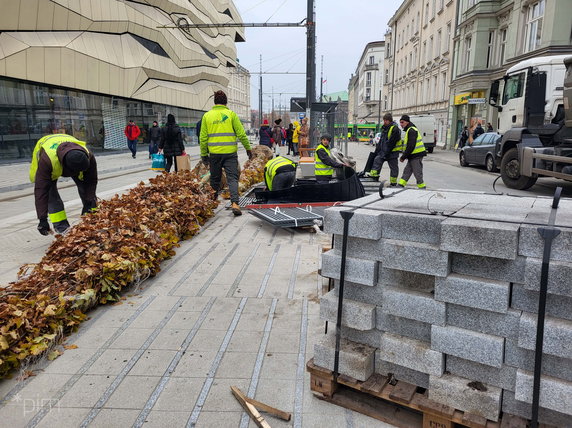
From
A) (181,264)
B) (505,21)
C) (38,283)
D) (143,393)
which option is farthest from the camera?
(505,21)

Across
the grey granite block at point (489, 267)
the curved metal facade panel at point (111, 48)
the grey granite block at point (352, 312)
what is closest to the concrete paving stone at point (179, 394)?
the grey granite block at point (352, 312)

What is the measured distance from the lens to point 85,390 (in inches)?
110

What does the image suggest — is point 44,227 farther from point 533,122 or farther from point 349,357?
point 533,122

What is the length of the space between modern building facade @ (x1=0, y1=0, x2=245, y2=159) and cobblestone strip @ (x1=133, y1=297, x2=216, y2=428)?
10.6 meters

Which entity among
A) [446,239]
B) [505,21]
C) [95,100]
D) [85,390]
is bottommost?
[85,390]

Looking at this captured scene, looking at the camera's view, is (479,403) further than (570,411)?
Yes

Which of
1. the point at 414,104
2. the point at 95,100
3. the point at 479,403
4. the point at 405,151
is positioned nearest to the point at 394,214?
the point at 479,403

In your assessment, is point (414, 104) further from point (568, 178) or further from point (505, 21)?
point (568, 178)

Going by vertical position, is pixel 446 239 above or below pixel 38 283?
above

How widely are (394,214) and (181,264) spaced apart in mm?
3463

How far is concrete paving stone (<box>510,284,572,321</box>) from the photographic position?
6.59ft

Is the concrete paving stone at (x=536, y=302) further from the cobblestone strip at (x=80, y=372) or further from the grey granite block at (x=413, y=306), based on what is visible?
the cobblestone strip at (x=80, y=372)

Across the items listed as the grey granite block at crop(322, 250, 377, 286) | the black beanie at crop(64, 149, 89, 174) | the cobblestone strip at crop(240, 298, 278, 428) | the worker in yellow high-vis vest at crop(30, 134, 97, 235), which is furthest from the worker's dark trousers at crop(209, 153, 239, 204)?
the grey granite block at crop(322, 250, 377, 286)

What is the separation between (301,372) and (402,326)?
0.90 meters
